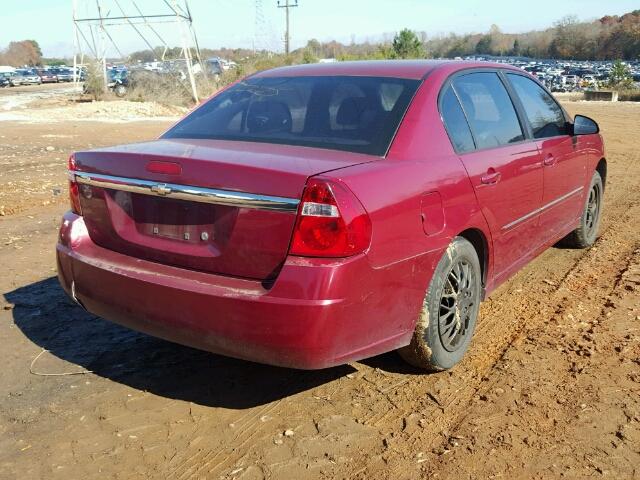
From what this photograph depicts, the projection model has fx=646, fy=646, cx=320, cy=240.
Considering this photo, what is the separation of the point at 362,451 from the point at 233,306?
0.86 metres

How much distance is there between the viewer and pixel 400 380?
139 inches

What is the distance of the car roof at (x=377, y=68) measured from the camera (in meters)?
3.81

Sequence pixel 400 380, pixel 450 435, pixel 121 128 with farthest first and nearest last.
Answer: pixel 121 128 → pixel 400 380 → pixel 450 435

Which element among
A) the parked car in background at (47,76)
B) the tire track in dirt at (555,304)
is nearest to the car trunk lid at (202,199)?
the tire track in dirt at (555,304)

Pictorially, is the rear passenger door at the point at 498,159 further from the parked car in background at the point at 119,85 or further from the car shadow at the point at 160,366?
the parked car in background at the point at 119,85

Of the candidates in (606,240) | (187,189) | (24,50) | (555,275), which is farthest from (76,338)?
(24,50)

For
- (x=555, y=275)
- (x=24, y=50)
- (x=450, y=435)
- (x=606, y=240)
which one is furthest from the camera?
(x=24, y=50)

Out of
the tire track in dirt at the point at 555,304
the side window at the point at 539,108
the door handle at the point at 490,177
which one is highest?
the side window at the point at 539,108

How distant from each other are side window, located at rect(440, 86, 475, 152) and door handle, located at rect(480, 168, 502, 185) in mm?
177

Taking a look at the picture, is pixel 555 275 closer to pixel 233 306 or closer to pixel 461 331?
pixel 461 331

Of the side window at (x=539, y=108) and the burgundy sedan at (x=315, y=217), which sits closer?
the burgundy sedan at (x=315, y=217)

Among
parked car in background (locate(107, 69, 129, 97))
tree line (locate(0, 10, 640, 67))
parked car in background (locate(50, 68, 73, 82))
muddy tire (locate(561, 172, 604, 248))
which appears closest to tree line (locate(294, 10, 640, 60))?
tree line (locate(0, 10, 640, 67))

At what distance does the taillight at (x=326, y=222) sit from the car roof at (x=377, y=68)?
1312 millimetres

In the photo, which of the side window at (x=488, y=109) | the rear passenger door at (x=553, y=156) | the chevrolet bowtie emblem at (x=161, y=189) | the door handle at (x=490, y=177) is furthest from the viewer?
the rear passenger door at (x=553, y=156)
